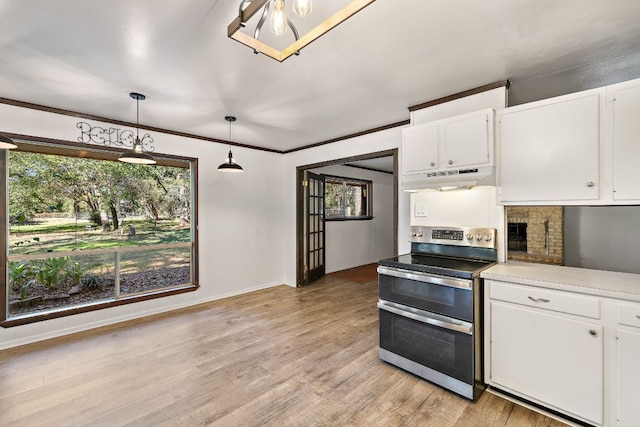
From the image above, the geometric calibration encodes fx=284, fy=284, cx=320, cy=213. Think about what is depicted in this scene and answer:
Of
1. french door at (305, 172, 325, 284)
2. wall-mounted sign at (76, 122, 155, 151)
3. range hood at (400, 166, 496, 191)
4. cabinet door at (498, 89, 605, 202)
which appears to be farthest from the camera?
french door at (305, 172, 325, 284)

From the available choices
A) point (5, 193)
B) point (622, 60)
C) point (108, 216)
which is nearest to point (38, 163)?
point (5, 193)

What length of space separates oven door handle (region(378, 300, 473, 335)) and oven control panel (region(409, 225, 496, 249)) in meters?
0.80

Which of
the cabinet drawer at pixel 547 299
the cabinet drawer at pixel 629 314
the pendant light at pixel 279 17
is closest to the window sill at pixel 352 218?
the cabinet drawer at pixel 547 299

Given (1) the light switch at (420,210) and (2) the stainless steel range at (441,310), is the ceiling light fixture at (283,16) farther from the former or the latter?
(1) the light switch at (420,210)

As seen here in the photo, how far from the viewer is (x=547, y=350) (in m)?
1.89

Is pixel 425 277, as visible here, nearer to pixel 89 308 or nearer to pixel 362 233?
pixel 89 308

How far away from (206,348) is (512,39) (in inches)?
143

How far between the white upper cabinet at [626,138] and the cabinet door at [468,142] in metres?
0.72

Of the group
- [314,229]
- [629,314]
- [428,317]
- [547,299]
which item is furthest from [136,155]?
[629,314]

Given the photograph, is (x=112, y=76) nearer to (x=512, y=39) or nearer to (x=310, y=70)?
(x=310, y=70)

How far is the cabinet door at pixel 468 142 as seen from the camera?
2332mm

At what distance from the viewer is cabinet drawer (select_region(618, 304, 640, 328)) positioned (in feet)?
5.27

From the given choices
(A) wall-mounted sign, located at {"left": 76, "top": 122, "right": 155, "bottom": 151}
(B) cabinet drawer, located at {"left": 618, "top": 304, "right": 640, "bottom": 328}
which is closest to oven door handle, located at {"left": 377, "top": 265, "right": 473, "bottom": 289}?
(B) cabinet drawer, located at {"left": 618, "top": 304, "right": 640, "bottom": 328}

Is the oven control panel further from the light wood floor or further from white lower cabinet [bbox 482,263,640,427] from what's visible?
the light wood floor
